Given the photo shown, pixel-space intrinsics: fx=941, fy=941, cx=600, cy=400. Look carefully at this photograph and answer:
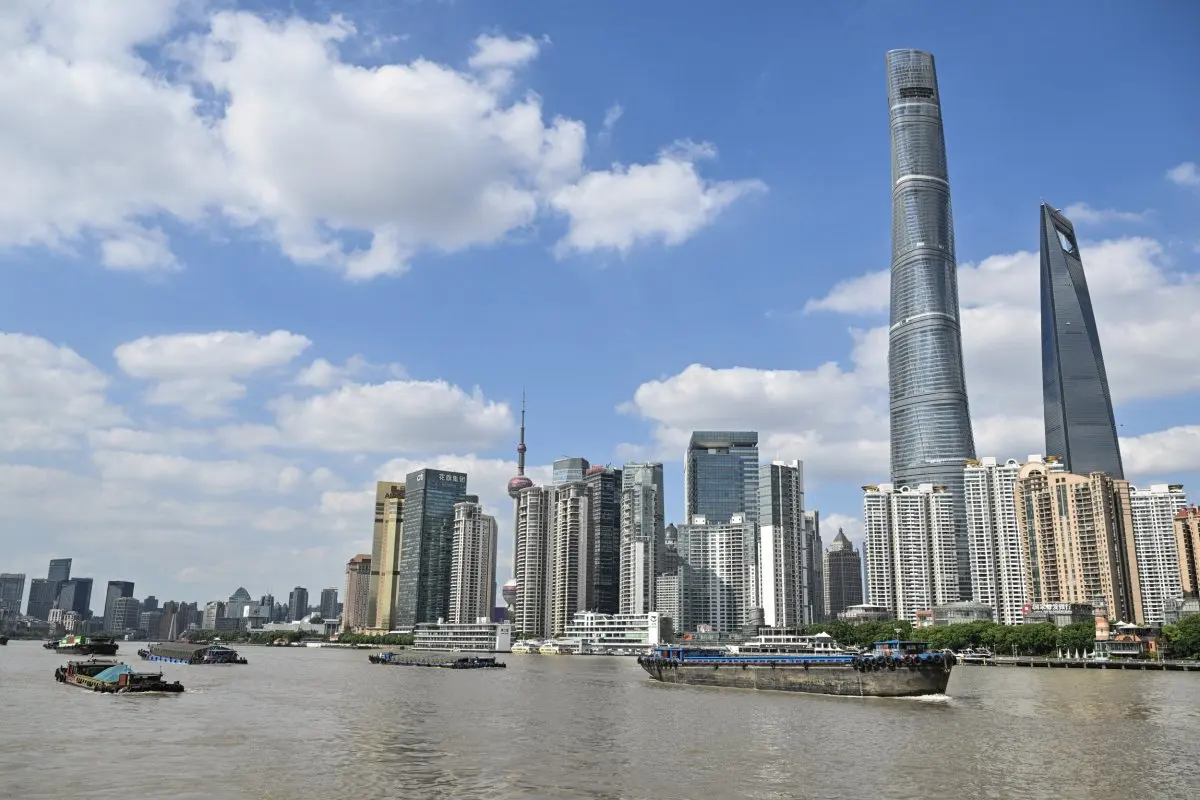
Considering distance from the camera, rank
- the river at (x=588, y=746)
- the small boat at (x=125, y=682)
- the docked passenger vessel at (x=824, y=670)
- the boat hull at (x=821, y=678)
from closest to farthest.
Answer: the river at (x=588, y=746)
the small boat at (x=125, y=682)
the boat hull at (x=821, y=678)
the docked passenger vessel at (x=824, y=670)

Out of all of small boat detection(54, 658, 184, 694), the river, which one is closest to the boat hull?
the river

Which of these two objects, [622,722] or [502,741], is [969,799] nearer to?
[502,741]

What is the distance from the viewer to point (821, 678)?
4685 inches

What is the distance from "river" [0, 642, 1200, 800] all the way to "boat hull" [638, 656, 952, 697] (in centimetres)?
456

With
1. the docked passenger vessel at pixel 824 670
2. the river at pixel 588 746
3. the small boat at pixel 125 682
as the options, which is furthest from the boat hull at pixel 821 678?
the small boat at pixel 125 682

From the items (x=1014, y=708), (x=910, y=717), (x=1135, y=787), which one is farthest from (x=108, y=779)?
(x=1014, y=708)

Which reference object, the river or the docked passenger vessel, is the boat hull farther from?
the river

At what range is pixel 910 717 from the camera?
8719cm

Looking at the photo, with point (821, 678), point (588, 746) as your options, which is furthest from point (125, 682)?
point (821, 678)

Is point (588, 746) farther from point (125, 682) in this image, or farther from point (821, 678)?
point (125, 682)

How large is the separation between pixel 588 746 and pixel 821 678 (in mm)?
60555

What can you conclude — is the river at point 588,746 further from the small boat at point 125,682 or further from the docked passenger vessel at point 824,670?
the docked passenger vessel at point 824,670

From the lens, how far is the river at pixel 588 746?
5014 centimetres

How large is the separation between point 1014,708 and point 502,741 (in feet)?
189
